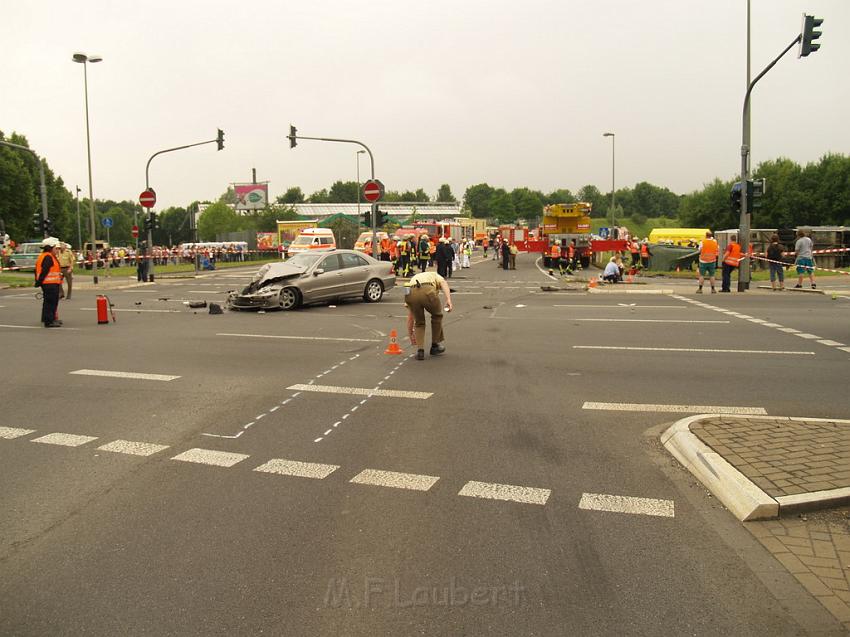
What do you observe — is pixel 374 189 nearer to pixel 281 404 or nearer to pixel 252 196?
pixel 281 404

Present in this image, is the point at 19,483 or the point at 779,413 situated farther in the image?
the point at 779,413

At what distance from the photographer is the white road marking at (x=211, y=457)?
582 cm

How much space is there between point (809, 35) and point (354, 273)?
40.6 feet

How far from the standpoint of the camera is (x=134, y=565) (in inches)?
157

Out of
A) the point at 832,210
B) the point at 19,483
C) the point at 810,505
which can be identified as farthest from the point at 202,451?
the point at 832,210

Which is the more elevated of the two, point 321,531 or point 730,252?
point 730,252

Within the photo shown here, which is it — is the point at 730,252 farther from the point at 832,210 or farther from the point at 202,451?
the point at 832,210

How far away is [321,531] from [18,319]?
1526cm

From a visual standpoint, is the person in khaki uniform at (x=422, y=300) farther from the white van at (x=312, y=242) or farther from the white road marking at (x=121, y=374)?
the white van at (x=312, y=242)

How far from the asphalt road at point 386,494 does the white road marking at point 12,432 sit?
46 millimetres

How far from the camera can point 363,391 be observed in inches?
332

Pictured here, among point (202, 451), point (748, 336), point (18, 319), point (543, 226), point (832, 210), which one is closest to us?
point (202, 451)

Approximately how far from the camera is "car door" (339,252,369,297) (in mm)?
18891

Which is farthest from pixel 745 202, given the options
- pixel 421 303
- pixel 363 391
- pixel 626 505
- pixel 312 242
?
pixel 312 242
